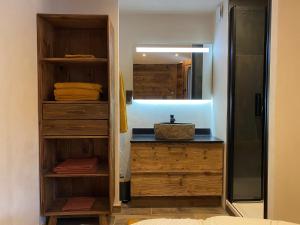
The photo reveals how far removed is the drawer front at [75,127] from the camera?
2.49 meters

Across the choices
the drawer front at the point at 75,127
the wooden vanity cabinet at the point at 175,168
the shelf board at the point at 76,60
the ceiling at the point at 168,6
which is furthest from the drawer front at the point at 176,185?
the ceiling at the point at 168,6

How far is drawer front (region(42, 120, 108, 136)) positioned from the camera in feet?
8.18

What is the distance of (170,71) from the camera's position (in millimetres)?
3678

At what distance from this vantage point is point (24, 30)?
83.4 inches

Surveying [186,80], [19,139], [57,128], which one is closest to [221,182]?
[186,80]

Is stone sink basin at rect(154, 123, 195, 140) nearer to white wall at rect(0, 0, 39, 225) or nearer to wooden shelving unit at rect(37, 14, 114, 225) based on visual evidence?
wooden shelving unit at rect(37, 14, 114, 225)

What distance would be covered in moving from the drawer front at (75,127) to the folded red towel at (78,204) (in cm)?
67

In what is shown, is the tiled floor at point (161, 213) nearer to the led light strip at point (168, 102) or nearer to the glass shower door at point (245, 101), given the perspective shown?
the glass shower door at point (245, 101)

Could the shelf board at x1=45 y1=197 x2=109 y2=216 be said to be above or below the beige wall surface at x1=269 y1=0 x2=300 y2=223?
below

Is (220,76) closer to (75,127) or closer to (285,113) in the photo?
(285,113)

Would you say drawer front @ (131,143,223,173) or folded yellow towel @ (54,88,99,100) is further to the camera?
drawer front @ (131,143,223,173)

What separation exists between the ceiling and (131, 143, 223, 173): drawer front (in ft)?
5.21

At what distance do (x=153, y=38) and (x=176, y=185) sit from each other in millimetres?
1821

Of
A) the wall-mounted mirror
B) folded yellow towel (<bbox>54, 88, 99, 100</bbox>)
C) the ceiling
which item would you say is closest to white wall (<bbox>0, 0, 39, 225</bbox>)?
folded yellow towel (<bbox>54, 88, 99, 100</bbox>)
